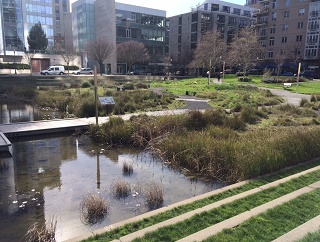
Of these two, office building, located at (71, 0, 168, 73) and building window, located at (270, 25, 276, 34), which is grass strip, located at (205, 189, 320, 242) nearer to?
office building, located at (71, 0, 168, 73)

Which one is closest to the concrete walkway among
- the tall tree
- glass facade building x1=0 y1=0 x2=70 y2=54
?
glass facade building x1=0 y1=0 x2=70 y2=54

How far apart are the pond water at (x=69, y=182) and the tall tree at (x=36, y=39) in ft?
245

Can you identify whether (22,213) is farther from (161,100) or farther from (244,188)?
(161,100)

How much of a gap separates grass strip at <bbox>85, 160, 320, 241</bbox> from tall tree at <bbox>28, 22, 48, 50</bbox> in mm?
81348

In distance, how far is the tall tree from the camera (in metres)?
77.9

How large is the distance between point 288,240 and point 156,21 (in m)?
88.1

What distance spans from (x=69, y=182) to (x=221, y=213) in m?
4.24

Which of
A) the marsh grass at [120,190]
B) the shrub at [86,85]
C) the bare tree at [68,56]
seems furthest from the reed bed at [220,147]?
the bare tree at [68,56]

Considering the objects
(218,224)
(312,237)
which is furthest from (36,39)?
(312,237)

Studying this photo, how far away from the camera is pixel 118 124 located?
11.7 m

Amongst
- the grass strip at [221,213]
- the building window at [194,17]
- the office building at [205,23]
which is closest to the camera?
the grass strip at [221,213]

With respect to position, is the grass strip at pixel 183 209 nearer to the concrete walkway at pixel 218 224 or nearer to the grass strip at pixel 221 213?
the concrete walkway at pixel 218 224

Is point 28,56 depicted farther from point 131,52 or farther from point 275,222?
point 275,222

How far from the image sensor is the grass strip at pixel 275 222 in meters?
4.10
